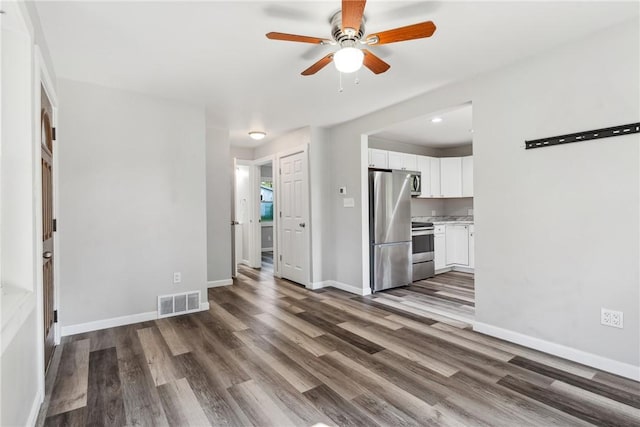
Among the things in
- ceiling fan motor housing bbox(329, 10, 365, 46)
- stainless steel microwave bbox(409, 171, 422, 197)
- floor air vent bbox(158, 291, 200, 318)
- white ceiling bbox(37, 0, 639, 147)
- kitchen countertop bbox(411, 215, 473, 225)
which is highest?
white ceiling bbox(37, 0, 639, 147)

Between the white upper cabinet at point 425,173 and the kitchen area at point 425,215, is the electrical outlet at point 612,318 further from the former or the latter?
the white upper cabinet at point 425,173

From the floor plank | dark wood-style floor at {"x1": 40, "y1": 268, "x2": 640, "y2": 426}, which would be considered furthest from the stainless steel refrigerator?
the floor plank

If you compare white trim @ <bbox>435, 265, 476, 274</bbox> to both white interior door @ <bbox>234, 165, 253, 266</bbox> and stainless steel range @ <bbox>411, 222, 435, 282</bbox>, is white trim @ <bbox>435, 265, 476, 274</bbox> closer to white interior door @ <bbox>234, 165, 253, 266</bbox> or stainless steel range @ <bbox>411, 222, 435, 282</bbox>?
stainless steel range @ <bbox>411, 222, 435, 282</bbox>

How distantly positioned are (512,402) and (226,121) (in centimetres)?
423

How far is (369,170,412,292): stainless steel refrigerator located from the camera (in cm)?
437

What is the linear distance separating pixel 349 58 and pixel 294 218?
3303 mm

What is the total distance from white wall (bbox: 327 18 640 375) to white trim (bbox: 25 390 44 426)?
3.29 meters

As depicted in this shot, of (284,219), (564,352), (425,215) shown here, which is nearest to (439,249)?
(425,215)

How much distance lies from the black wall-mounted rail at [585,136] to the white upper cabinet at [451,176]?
347cm

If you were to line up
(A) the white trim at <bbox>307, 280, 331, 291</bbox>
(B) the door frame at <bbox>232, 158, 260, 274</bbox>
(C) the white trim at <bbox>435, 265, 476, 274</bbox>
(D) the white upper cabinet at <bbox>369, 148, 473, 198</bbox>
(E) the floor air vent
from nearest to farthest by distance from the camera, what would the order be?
1. (E) the floor air vent
2. (A) the white trim at <bbox>307, 280, 331, 291</bbox>
3. (C) the white trim at <bbox>435, 265, 476, 274</bbox>
4. (D) the white upper cabinet at <bbox>369, 148, 473, 198</bbox>
5. (B) the door frame at <bbox>232, 158, 260, 274</bbox>

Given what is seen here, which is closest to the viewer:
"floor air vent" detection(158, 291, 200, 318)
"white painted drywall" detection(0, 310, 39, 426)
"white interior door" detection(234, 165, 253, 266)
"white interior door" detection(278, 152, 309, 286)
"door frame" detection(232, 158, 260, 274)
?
"white painted drywall" detection(0, 310, 39, 426)

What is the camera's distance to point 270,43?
231cm

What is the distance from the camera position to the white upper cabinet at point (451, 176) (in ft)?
19.5

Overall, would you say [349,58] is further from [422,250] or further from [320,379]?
[422,250]
